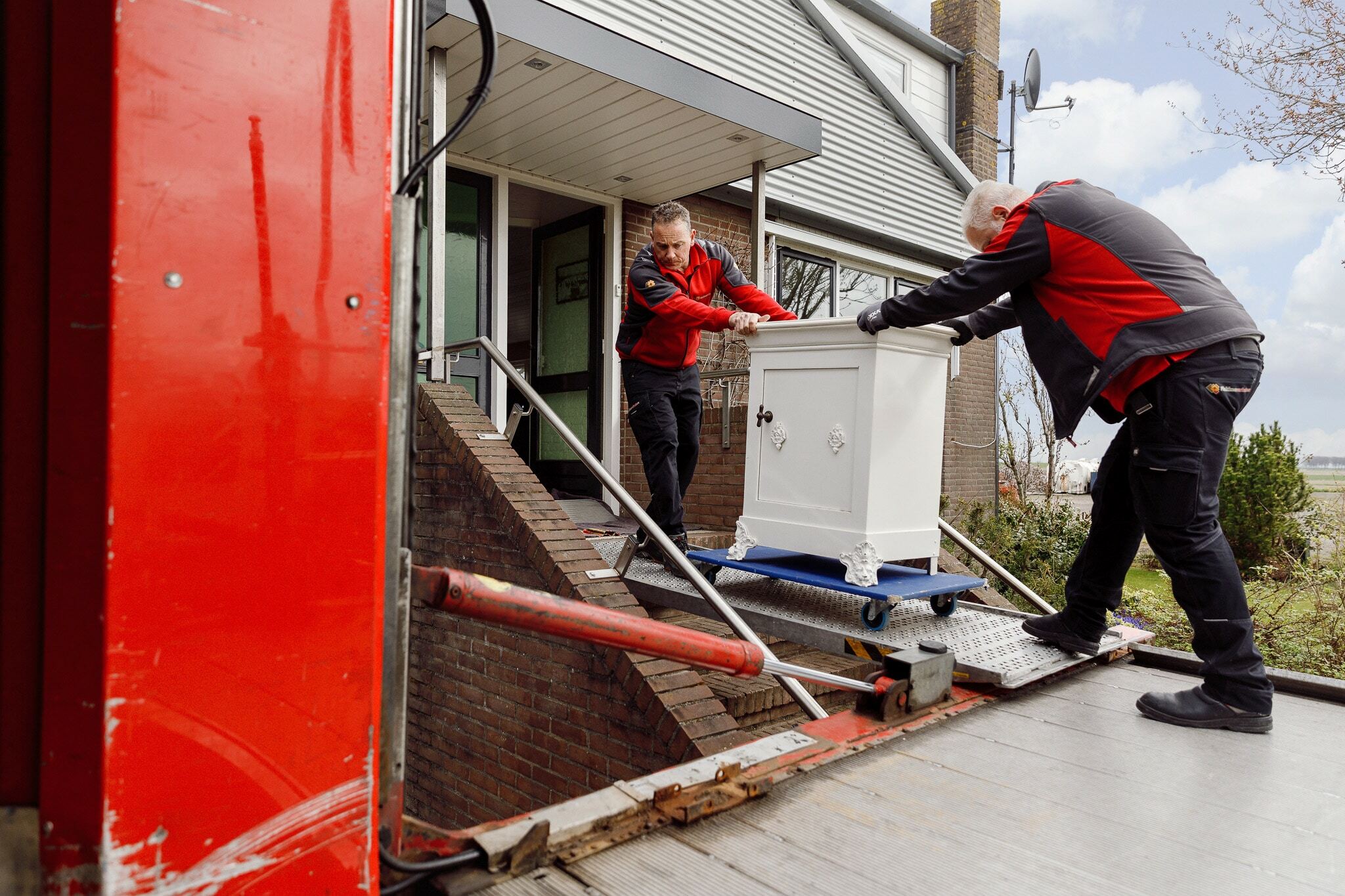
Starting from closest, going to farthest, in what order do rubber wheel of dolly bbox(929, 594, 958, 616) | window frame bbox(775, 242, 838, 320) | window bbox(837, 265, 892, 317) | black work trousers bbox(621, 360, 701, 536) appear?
rubber wheel of dolly bbox(929, 594, 958, 616) → black work trousers bbox(621, 360, 701, 536) → window frame bbox(775, 242, 838, 320) → window bbox(837, 265, 892, 317)

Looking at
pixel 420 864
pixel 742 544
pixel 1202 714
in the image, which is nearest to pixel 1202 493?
pixel 1202 714

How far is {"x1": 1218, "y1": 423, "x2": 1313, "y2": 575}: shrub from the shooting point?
892cm

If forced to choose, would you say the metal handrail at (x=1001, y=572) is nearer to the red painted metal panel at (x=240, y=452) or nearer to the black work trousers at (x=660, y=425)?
the black work trousers at (x=660, y=425)

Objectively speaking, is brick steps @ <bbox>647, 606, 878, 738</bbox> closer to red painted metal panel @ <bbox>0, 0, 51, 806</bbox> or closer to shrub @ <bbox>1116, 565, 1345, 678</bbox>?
shrub @ <bbox>1116, 565, 1345, 678</bbox>

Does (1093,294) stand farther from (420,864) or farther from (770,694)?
(420,864)

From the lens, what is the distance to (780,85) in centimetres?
866

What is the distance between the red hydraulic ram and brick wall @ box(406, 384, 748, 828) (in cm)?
124

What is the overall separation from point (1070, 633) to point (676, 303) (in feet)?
7.48

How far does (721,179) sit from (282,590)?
21.5 ft

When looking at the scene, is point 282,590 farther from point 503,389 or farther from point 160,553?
point 503,389

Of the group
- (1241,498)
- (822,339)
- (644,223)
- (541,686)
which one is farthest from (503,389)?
(1241,498)

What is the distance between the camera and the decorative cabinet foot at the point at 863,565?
3.55m

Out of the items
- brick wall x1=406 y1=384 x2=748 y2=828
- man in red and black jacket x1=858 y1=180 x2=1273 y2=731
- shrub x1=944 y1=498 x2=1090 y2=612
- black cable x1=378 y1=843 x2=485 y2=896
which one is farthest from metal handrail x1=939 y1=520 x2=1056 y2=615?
black cable x1=378 y1=843 x2=485 y2=896

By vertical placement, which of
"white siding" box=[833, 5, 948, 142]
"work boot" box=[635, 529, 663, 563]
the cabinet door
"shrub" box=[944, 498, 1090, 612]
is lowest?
"shrub" box=[944, 498, 1090, 612]
